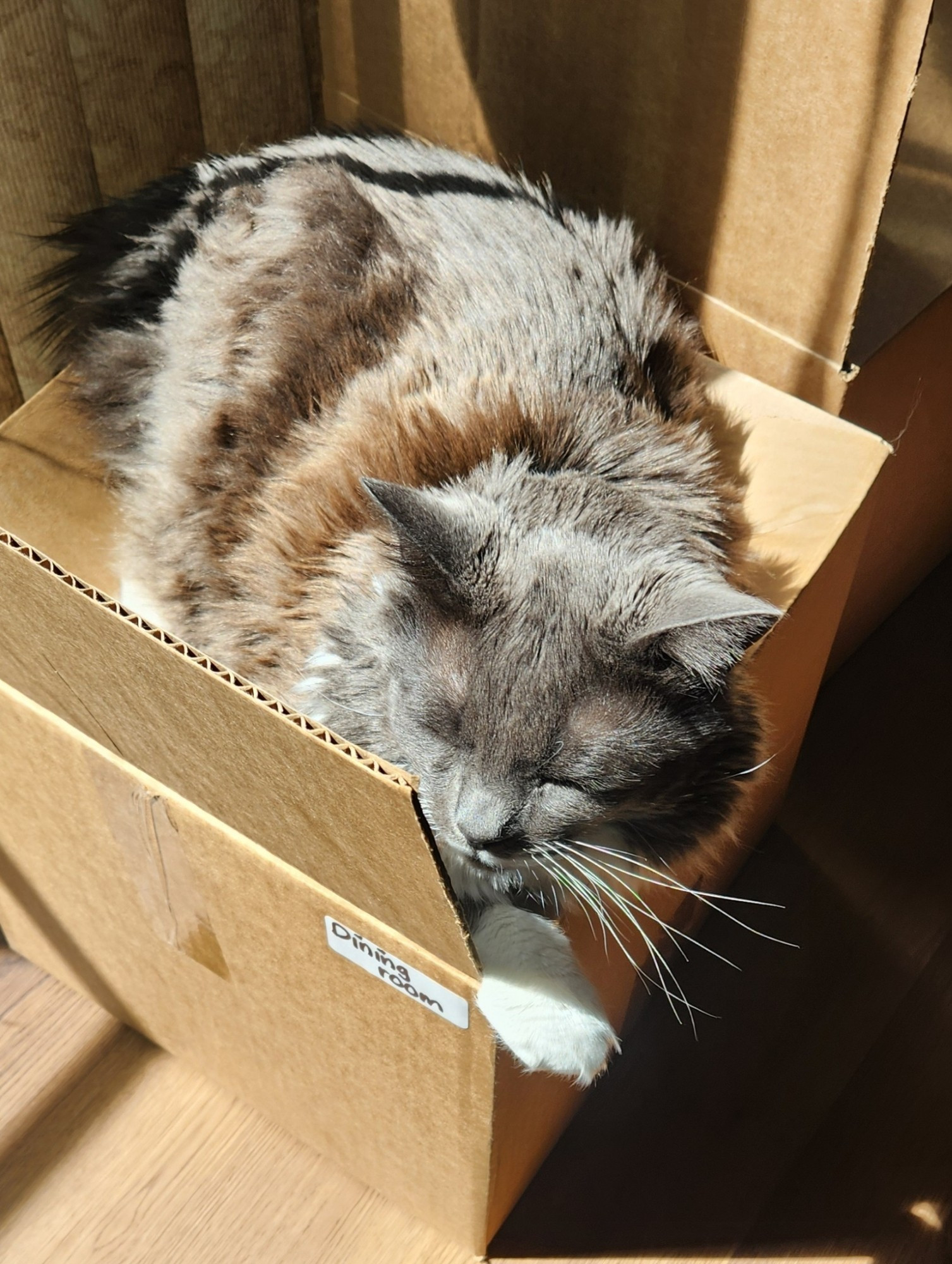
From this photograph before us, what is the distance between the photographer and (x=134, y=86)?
58.0 inches

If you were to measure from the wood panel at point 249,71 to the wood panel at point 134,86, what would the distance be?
0.02m

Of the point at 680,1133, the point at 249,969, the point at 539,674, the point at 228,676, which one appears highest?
the point at 228,676

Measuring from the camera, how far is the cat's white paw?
927 millimetres

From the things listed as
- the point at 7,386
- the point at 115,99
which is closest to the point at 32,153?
the point at 115,99

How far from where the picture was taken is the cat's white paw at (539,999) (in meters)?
0.93

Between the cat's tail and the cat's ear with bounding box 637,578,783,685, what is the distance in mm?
733

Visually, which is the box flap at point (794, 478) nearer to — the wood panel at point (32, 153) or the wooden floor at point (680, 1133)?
the wooden floor at point (680, 1133)

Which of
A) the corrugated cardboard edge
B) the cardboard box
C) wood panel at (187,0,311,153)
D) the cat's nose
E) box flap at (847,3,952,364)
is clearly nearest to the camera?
the corrugated cardboard edge

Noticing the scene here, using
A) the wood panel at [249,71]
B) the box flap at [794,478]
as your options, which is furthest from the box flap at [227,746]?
the wood panel at [249,71]

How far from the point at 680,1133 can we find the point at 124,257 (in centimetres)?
120

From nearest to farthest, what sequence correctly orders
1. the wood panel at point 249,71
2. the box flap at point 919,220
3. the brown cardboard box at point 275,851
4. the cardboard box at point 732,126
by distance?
the brown cardboard box at point 275,851 → the cardboard box at point 732,126 → the box flap at point 919,220 → the wood panel at point 249,71

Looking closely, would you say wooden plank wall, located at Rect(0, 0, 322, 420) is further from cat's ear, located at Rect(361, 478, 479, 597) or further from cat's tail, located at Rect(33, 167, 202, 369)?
cat's ear, located at Rect(361, 478, 479, 597)

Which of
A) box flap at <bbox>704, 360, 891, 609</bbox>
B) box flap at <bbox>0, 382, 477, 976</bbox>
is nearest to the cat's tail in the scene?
box flap at <bbox>0, 382, 477, 976</bbox>

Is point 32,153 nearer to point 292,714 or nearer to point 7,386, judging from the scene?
point 7,386
